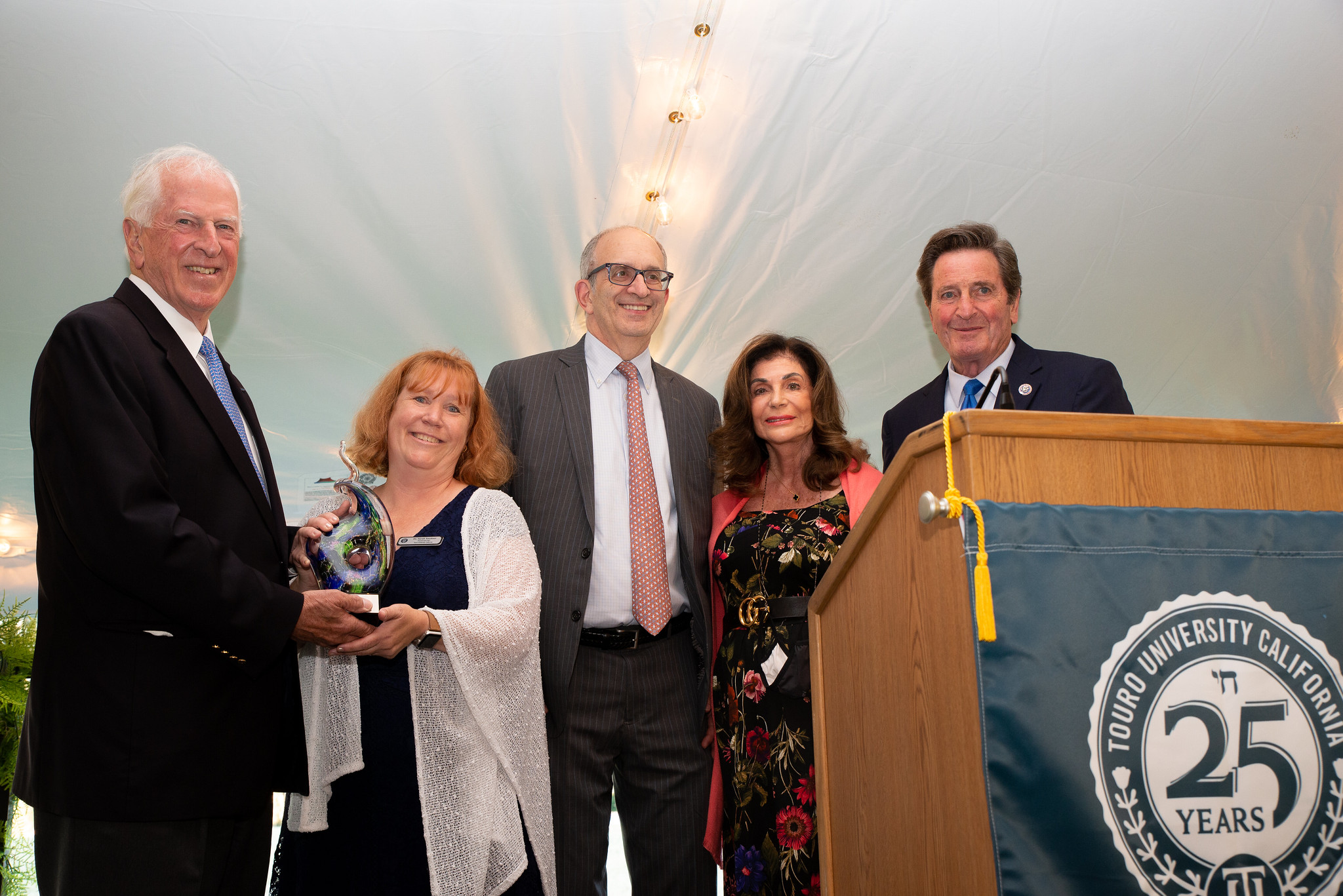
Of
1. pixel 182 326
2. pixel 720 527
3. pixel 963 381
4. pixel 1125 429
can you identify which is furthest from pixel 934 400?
pixel 182 326

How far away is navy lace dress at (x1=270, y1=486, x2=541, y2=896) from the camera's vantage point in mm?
1733

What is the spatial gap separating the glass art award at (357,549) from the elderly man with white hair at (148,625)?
0.24ft

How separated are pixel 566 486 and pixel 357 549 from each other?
0.70 m

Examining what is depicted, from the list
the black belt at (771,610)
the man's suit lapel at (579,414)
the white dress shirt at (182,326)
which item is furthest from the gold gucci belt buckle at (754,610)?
the white dress shirt at (182,326)

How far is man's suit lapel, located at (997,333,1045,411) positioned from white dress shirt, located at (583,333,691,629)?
946 millimetres

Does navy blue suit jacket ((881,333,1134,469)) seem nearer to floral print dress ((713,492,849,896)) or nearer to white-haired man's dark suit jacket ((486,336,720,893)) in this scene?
floral print dress ((713,492,849,896))

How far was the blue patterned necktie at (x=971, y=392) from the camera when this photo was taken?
2.23m

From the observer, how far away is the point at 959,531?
1040mm

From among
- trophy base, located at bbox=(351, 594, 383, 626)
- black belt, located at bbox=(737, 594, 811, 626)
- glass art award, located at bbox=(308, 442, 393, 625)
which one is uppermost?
glass art award, located at bbox=(308, 442, 393, 625)

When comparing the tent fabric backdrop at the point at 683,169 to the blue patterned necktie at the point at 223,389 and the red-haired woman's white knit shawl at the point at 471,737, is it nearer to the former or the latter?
the blue patterned necktie at the point at 223,389

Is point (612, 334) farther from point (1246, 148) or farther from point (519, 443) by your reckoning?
point (1246, 148)

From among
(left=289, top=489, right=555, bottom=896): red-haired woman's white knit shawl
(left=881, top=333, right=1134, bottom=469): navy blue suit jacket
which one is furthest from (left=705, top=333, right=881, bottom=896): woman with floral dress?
(left=289, top=489, right=555, bottom=896): red-haired woman's white knit shawl

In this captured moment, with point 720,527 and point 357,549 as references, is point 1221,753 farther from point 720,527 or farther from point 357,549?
point 720,527

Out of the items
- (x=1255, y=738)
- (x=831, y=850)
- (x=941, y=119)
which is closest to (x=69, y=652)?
(x=831, y=850)
